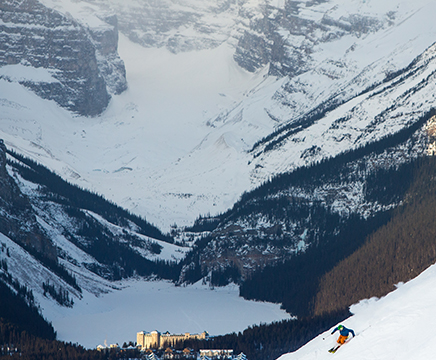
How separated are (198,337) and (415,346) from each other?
7971 cm

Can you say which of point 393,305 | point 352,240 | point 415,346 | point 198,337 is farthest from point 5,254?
point 415,346

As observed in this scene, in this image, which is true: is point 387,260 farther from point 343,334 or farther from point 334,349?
point 343,334

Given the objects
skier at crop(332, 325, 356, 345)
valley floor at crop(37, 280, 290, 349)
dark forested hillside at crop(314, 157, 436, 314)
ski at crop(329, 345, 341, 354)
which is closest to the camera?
skier at crop(332, 325, 356, 345)

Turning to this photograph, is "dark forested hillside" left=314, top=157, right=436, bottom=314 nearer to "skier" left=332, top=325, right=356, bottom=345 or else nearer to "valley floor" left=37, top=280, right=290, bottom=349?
"valley floor" left=37, top=280, right=290, bottom=349

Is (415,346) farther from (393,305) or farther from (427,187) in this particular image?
(427,187)

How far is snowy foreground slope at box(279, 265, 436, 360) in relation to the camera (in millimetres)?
56781

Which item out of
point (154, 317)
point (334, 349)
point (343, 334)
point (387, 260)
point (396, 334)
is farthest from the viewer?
point (154, 317)

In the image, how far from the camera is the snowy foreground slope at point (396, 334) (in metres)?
56.8

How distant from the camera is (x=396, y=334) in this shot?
196 feet

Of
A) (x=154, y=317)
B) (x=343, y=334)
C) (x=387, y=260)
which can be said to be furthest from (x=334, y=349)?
(x=154, y=317)

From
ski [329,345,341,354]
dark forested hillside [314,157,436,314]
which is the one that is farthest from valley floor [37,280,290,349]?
ski [329,345,341,354]

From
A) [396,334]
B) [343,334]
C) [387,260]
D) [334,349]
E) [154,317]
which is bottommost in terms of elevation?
[396,334]

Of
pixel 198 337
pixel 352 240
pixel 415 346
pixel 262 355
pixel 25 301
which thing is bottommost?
pixel 415 346

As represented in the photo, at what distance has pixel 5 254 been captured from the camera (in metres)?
177
